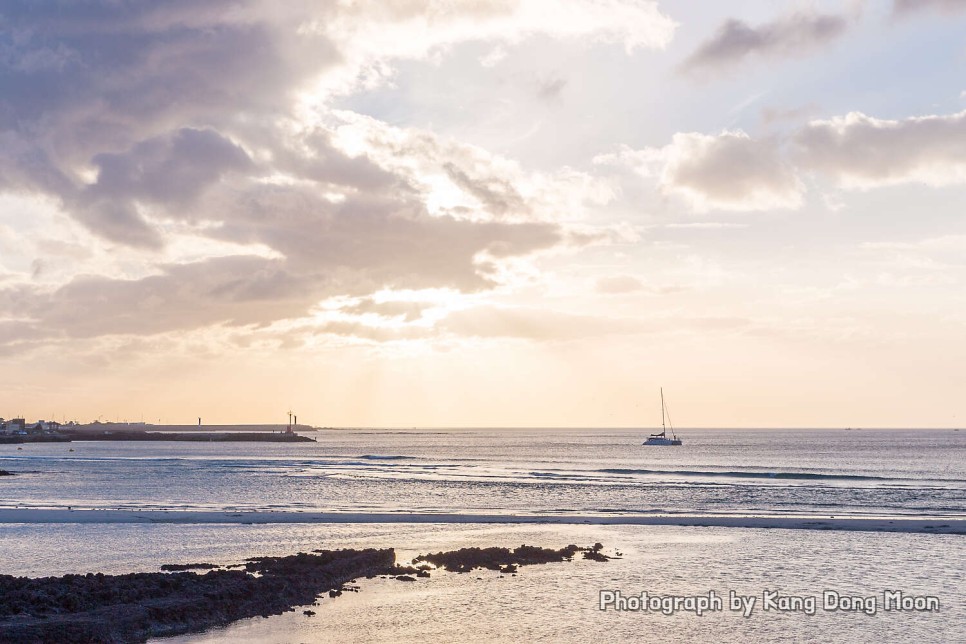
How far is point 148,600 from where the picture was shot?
81.6ft

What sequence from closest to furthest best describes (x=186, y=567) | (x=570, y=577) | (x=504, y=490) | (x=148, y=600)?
(x=148, y=600), (x=570, y=577), (x=186, y=567), (x=504, y=490)

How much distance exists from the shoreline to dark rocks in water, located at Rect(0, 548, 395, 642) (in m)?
20.6

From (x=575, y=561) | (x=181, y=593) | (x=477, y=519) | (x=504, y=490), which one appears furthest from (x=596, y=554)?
(x=504, y=490)

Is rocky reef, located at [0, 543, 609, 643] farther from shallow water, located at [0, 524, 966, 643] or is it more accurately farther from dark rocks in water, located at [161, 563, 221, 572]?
shallow water, located at [0, 524, 966, 643]

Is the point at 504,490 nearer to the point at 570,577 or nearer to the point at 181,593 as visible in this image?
the point at 570,577

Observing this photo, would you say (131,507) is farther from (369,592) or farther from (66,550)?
(369,592)

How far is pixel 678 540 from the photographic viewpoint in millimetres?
42625

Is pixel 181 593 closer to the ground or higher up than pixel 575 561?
higher up

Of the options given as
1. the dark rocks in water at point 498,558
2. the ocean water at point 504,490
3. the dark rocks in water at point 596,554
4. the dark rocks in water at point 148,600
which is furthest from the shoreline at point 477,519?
the dark rocks in water at point 148,600

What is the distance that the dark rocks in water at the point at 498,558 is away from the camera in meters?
33.5

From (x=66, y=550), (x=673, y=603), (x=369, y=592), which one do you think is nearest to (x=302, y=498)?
(x=66, y=550)

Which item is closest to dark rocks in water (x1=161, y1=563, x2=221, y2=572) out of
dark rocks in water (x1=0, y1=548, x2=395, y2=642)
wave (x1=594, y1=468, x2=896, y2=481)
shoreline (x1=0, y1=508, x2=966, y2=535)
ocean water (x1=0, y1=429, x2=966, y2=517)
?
dark rocks in water (x1=0, y1=548, x2=395, y2=642)

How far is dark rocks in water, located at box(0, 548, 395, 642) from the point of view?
2170cm

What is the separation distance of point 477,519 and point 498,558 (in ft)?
56.0
